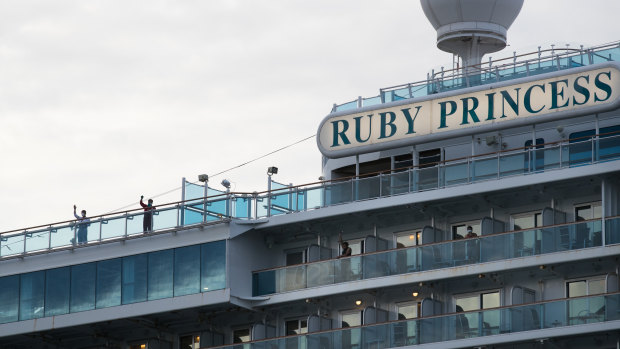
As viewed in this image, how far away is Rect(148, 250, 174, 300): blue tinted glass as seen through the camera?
247ft

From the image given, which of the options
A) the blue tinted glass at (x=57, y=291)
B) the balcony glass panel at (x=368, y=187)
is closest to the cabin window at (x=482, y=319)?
the balcony glass panel at (x=368, y=187)

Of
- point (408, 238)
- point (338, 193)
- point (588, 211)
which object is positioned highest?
point (338, 193)

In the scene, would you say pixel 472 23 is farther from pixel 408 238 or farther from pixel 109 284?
pixel 109 284

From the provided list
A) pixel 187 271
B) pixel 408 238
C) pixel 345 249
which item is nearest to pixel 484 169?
pixel 408 238

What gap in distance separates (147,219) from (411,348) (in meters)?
12.6

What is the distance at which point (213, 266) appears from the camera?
7444cm

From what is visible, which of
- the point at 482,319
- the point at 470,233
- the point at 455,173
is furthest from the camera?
the point at 455,173

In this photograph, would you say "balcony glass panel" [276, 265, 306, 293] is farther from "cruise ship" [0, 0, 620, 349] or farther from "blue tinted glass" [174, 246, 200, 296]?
Answer: "blue tinted glass" [174, 246, 200, 296]

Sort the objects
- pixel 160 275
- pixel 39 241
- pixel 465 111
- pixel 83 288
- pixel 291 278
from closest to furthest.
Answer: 1. pixel 465 111
2. pixel 291 278
3. pixel 160 275
4. pixel 83 288
5. pixel 39 241

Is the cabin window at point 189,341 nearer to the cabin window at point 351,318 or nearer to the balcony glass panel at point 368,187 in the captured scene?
the cabin window at point 351,318

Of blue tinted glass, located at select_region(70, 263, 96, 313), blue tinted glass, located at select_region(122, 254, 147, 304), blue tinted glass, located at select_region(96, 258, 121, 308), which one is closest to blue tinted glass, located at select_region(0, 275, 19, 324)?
blue tinted glass, located at select_region(70, 263, 96, 313)

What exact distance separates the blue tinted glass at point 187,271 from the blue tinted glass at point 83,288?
3841mm

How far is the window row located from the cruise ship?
5cm

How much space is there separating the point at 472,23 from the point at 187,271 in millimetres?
14884
